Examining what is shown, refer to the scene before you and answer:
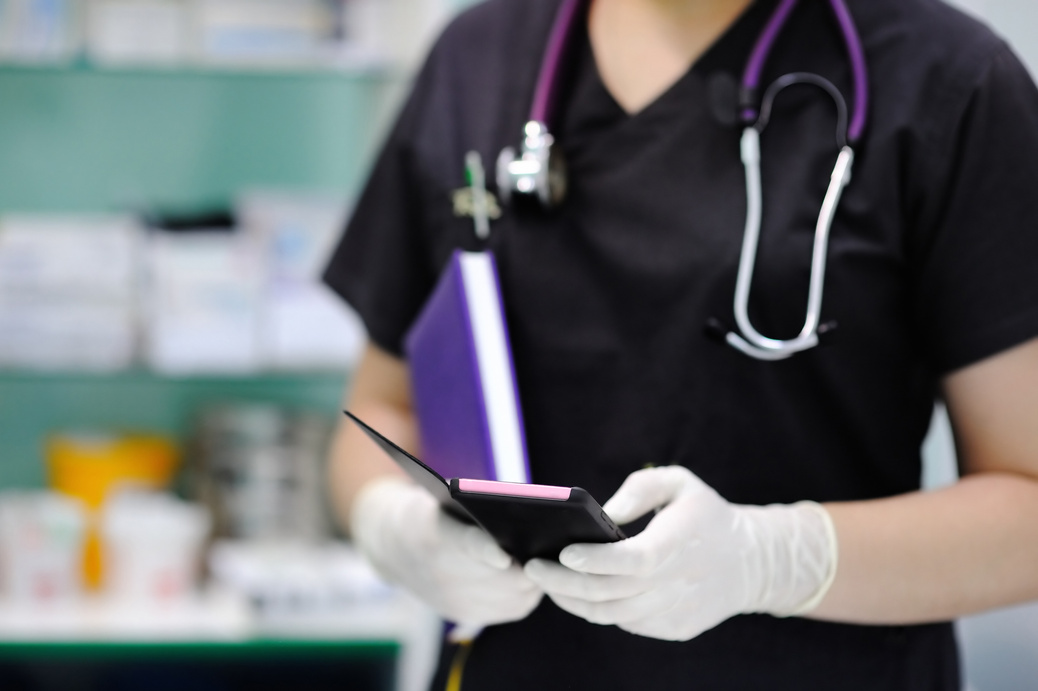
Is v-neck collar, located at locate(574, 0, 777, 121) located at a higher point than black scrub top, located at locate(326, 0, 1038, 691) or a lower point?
higher

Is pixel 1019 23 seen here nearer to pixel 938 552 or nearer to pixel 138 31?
pixel 938 552

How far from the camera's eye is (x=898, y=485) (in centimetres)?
93

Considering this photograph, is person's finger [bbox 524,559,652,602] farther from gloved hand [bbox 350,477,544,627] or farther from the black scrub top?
the black scrub top

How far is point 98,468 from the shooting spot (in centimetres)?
183

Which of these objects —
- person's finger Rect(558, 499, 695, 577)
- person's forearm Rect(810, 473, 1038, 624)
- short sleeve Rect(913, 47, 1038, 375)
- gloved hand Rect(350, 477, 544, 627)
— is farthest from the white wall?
gloved hand Rect(350, 477, 544, 627)

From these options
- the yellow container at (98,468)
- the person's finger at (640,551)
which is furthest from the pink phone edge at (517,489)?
the yellow container at (98,468)

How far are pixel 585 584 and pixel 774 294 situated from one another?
28 cm

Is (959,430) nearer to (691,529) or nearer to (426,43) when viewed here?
(691,529)

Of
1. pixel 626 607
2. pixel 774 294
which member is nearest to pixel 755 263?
pixel 774 294

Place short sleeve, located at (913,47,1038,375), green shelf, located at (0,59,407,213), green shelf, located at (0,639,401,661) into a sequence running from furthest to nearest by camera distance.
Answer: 1. green shelf, located at (0,59,407,213)
2. green shelf, located at (0,639,401,661)
3. short sleeve, located at (913,47,1038,375)

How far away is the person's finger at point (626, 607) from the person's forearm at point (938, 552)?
143mm

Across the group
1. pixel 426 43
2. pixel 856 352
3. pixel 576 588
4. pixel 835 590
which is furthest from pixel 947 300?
pixel 426 43

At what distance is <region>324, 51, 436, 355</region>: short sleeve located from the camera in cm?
111

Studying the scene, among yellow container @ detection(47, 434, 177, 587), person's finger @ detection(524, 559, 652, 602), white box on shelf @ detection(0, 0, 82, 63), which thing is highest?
white box on shelf @ detection(0, 0, 82, 63)
